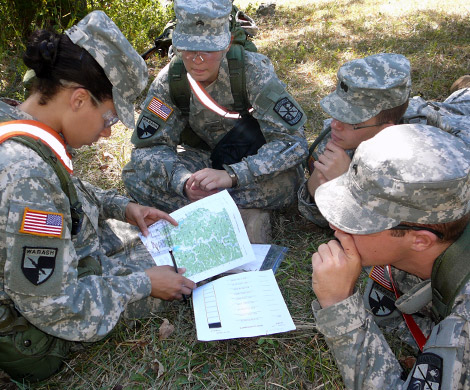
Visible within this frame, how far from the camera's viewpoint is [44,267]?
1.92 m

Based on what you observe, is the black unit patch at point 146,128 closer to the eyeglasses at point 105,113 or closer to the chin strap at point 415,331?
the eyeglasses at point 105,113

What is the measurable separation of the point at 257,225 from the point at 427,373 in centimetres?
184

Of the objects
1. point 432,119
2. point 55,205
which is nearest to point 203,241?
point 55,205

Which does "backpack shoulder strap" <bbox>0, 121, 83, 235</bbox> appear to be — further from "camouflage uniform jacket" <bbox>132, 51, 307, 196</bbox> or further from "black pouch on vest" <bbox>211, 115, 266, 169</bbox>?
"black pouch on vest" <bbox>211, 115, 266, 169</bbox>

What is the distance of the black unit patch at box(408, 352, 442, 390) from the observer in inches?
61.7

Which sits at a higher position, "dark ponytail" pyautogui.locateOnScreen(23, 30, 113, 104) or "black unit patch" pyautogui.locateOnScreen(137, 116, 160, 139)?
"dark ponytail" pyautogui.locateOnScreen(23, 30, 113, 104)

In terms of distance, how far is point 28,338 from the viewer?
215 centimetres

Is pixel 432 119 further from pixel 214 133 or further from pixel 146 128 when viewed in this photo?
pixel 146 128

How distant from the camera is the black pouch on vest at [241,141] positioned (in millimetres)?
3564

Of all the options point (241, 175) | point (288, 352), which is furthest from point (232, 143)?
point (288, 352)

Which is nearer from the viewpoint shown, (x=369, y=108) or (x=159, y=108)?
(x=369, y=108)

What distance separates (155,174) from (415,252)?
7.04 ft

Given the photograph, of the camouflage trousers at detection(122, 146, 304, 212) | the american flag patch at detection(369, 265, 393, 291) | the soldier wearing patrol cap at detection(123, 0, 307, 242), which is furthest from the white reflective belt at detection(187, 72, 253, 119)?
the american flag patch at detection(369, 265, 393, 291)

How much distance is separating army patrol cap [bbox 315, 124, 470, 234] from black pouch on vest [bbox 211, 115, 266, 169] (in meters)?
1.84
